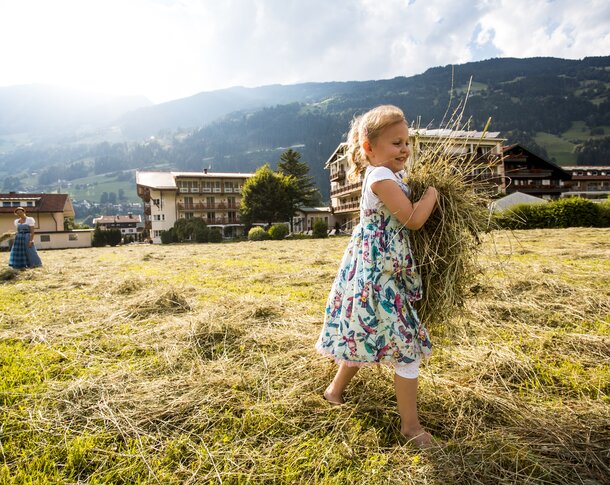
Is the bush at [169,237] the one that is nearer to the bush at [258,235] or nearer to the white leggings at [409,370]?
the bush at [258,235]

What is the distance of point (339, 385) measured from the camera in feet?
6.72

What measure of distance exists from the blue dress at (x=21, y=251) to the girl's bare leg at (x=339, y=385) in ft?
34.4

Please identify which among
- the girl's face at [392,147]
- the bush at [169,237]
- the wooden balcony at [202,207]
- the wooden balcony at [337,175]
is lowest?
the bush at [169,237]

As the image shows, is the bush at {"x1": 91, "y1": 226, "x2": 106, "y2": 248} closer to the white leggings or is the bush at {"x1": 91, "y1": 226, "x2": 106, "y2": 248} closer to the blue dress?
the blue dress

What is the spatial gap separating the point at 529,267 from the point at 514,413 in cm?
527

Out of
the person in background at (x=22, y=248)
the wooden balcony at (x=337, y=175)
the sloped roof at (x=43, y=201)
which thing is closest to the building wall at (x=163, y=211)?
the sloped roof at (x=43, y=201)

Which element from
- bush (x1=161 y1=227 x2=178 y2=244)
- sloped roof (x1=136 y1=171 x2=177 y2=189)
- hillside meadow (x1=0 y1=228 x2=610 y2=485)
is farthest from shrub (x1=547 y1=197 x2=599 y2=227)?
sloped roof (x1=136 y1=171 x2=177 y2=189)

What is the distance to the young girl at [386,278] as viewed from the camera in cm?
181

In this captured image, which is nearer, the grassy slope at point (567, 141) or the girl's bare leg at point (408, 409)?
the girl's bare leg at point (408, 409)

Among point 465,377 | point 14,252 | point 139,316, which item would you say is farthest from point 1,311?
point 14,252

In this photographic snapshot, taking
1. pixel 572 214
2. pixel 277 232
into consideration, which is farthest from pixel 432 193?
pixel 277 232

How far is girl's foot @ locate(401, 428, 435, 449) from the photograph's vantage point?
1654mm

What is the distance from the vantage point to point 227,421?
6.17 ft

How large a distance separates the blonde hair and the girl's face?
3 centimetres
